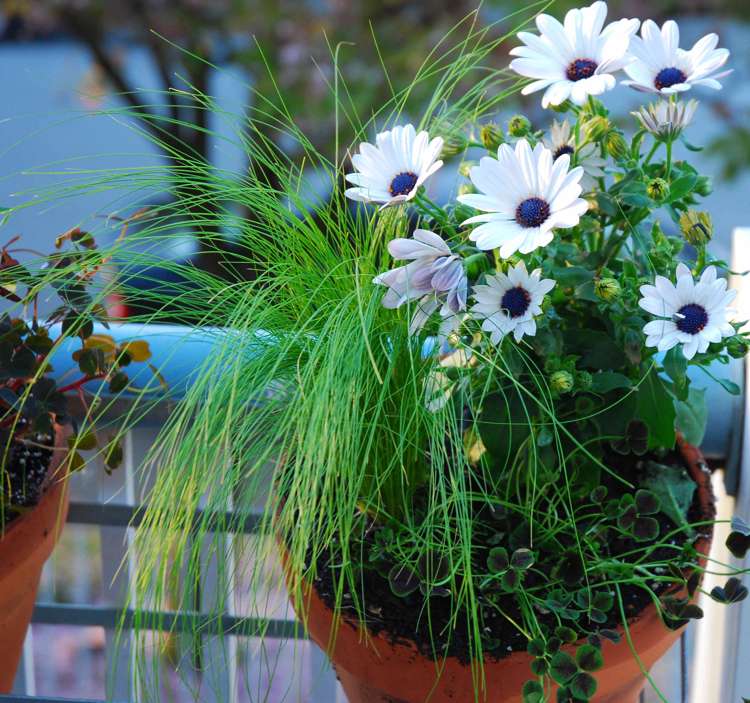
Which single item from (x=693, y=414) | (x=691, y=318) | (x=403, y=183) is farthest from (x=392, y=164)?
(x=693, y=414)

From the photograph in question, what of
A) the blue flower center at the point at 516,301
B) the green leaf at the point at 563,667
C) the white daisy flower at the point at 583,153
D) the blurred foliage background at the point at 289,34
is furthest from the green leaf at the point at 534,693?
the blurred foliage background at the point at 289,34

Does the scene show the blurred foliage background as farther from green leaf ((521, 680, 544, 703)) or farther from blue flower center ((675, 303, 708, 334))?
green leaf ((521, 680, 544, 703))

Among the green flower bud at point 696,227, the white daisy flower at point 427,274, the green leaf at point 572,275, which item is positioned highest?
the green flower bud at point 696,227

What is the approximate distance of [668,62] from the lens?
2.39 ft

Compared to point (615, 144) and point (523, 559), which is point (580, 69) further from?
point (523, 559)

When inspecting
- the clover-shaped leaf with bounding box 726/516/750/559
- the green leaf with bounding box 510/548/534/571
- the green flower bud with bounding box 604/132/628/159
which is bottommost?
the green leaf with bounding box 510/548/534/571

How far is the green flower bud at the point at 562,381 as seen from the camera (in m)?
0.69

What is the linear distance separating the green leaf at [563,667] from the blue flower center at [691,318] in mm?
230

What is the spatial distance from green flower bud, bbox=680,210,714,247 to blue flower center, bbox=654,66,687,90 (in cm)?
9

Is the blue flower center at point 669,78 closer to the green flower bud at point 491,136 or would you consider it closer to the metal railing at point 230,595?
the green flower bud at point 491,136

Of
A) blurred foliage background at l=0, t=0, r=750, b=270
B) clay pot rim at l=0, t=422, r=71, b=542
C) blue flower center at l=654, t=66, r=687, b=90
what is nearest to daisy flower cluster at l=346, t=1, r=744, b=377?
blue flower center at l=654, t=66, r=687, b=90

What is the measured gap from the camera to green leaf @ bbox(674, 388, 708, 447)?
0.82 metres

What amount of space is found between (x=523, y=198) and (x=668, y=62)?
0.17 meters

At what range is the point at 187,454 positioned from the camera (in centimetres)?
65
